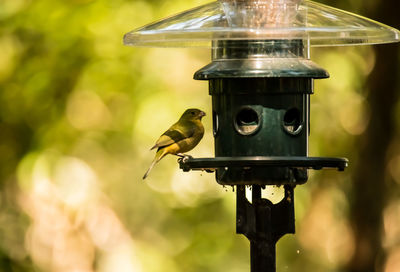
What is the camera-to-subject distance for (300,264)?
10.9m

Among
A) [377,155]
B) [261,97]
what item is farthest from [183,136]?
[377,155]

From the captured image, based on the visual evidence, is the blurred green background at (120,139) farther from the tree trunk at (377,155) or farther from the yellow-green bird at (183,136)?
the yellow-green bird at (183,136)

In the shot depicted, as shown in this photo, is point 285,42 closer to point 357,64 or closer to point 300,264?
point 357,64

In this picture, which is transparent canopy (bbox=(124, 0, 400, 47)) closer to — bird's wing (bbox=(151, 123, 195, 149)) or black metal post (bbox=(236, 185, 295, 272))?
black metal post (bbox=(236, 185, 295, 272))

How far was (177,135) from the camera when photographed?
6.05 metres

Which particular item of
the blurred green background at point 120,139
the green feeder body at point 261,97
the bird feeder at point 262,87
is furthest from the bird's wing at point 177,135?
the blurred green background at point 120,139

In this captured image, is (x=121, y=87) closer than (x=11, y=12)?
No

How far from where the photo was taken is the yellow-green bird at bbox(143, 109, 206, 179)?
19.8ft

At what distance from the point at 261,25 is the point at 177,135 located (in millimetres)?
1580

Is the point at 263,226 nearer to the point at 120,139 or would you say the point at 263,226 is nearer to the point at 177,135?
the point at 177,135

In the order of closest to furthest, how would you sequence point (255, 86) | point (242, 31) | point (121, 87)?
point (242, 31) < point (255, 86) < point (121, 87)

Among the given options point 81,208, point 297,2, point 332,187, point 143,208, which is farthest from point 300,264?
point 297,2

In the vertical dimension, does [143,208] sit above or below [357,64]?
below

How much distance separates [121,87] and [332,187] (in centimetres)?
280
